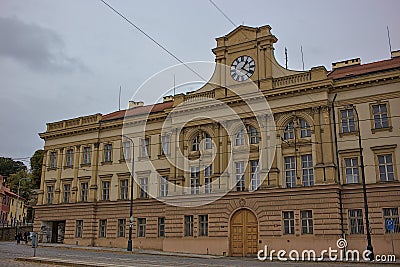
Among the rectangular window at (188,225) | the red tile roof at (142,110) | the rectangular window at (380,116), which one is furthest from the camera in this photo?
the red tile roof at (142,110)

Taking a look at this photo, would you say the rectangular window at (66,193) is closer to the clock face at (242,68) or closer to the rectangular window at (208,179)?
the rectangular window at (208,179)

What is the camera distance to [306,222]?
33094mm

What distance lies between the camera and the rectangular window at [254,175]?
117 ft

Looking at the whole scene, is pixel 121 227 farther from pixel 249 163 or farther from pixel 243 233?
pixel 249 163

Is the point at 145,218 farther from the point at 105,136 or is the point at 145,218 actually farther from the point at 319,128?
the point at 319,128

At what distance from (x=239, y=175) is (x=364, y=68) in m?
13.3

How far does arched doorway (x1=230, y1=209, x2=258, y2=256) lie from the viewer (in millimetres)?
35062

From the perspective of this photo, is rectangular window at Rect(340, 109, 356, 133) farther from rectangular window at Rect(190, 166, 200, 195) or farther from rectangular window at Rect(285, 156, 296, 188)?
rectangular window at Rect(190, 166, 200, 195)

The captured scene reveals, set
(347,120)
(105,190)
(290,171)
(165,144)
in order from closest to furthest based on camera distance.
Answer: (347,120), (290,171), (165,144), (105,190)

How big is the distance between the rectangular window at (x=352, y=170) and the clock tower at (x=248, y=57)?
8367 mm

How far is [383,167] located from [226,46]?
16.7m

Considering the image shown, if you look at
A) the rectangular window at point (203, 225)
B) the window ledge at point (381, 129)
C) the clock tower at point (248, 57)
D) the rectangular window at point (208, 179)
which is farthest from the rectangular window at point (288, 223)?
the clock tower at point (248, 57)

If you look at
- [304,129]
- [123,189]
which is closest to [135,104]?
[123,189]

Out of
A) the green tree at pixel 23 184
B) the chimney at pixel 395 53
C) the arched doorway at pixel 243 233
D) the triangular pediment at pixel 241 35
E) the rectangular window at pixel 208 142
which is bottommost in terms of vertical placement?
the arched doorway at pixel 243 233
